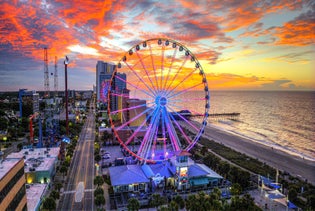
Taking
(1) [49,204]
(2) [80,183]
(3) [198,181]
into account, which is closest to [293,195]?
(3) [198,181]

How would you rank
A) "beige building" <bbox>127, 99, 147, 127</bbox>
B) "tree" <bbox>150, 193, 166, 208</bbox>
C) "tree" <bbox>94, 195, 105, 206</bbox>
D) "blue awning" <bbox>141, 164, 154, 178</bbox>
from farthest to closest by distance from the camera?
"beige building" <bbox>127, 99, 147, 127</bbox>
"blue awning" <bbox>141, 164, 154, 178</bbox>
"tree" <bbox>150, 193, 166, 208</bbox>
"tree" <bbox>94, 195, 105, 206</bbox>

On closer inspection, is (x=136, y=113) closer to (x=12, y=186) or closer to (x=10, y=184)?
(x=12, y=186)

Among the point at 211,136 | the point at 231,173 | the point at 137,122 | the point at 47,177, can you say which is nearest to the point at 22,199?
the point at 47,177

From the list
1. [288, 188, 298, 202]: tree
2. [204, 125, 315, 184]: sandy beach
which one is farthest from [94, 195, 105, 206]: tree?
[204, 125, 315, 184]: sandy beach

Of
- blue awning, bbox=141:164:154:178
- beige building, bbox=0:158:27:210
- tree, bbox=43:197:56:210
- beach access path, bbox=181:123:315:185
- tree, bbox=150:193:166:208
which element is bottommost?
beach access path, bbox=181:123:315:185

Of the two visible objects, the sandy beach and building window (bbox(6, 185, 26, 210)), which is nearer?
building window (bbox(6, 185, 26, 210))

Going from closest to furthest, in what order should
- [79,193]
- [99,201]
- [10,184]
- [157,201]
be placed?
[10,184]
[99,201]
[157,201]
[79,193]

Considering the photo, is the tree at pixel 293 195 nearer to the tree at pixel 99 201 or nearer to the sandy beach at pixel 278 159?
the sandy beach at pixel 278 159

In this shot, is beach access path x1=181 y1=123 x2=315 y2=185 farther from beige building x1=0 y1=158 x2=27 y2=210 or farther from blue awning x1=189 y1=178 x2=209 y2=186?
beige building x1=0 y1=158 x2=27 y2=210
